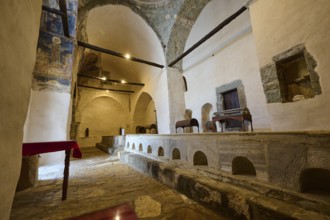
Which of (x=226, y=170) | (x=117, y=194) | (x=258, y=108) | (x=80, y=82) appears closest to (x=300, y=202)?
(x=226, y=170)

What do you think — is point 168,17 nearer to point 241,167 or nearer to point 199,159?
point 199,159

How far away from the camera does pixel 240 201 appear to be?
1.54 metres

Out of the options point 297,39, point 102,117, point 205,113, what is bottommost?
point 205,113

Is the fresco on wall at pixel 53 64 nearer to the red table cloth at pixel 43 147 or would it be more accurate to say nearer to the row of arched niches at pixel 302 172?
the red table cloth at pixel 43 147

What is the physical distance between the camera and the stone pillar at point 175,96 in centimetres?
812

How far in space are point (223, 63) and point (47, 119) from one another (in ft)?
24.6

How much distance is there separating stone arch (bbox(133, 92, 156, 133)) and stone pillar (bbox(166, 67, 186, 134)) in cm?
481

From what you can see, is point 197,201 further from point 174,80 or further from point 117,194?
point 174,80

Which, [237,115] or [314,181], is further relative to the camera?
[237,115]

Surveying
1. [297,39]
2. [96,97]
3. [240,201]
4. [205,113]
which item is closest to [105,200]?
[240,201]

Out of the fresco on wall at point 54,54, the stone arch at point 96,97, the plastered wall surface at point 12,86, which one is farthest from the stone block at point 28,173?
the stone arch at point 96,97

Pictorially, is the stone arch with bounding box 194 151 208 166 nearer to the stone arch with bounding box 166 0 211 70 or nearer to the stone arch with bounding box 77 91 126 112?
the stone arch with bounding box 166 0 211 70

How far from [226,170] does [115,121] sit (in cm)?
1392

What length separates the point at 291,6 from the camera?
3.44 meters
